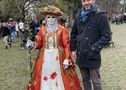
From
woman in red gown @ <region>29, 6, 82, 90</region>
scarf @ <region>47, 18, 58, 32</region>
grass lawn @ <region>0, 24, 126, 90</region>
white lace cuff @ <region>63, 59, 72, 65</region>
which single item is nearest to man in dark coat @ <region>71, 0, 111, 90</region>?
white lace cuff @ <region>63, 59, 72, 65</region>

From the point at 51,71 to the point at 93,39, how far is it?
1.39 meters

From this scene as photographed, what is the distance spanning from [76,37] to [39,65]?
1.07 meters

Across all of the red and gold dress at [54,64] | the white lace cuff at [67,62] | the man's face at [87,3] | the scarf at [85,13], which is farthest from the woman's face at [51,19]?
the man's face at [87,3]

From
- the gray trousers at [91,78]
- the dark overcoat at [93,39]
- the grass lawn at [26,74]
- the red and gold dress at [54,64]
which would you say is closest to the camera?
the dark overcoat at [93,39]

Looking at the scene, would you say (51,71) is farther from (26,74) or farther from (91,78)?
(26,74)

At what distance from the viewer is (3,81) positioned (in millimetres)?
10047

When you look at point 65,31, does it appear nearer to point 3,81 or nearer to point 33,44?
point 33,44

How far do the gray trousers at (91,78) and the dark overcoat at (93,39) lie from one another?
0.14 metres

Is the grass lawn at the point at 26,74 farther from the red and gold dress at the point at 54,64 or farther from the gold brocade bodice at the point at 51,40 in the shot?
the gold brocade bodice at the point at 51,40

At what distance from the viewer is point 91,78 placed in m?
6.39

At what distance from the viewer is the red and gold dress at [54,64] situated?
718cm

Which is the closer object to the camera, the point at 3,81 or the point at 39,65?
the point at 39,65

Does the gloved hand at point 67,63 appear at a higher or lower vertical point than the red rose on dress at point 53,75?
higher

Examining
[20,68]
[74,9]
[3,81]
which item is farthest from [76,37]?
[74,9]
